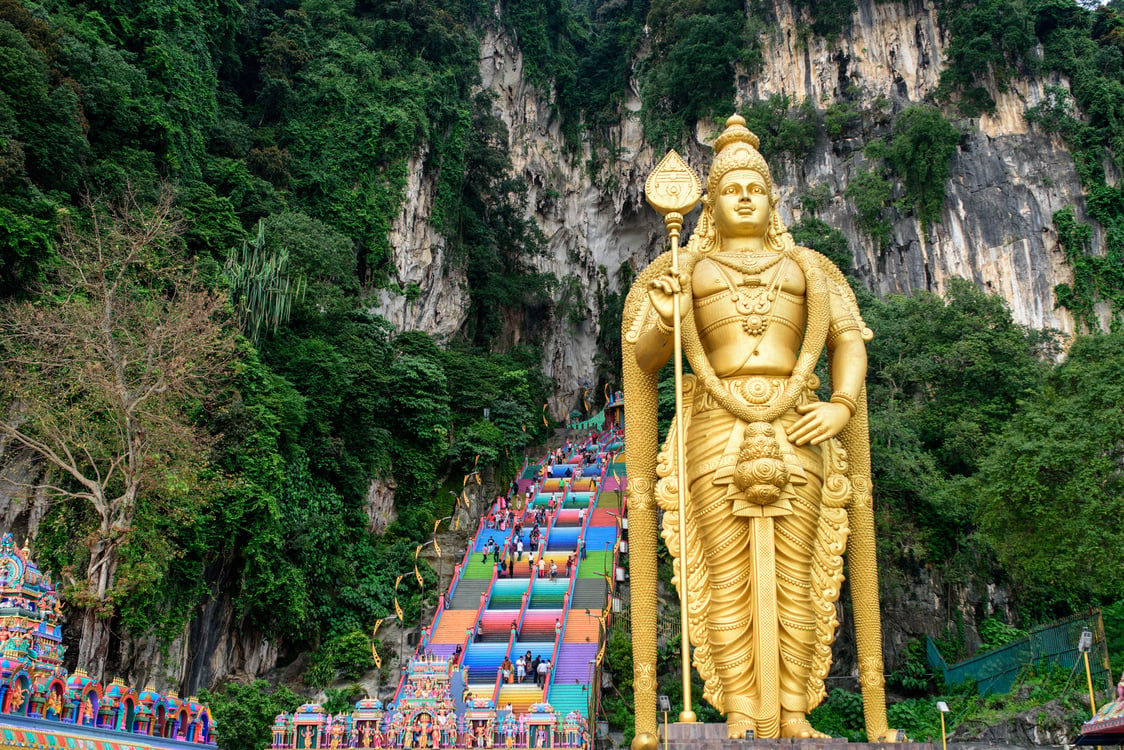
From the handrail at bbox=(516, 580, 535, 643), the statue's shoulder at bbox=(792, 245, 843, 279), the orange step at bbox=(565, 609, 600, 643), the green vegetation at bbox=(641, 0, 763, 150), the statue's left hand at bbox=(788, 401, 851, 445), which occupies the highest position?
the green vegetation at bbox=(641, 0, 763, 150)

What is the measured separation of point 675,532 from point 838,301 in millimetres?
2116

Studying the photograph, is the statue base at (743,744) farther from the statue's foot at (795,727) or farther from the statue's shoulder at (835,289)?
the statue's shoulder at (835,289)

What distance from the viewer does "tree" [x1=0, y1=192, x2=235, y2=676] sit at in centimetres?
936

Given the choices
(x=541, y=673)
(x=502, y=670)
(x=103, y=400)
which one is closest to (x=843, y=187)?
(x=541, y=673)

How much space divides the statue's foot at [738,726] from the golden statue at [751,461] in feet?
0.08

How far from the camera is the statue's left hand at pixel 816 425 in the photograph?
20.9 ft

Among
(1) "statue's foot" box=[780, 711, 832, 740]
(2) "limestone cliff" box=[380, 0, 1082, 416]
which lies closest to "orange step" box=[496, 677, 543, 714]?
(1) "statue's foot" box=[780, 711, 832, 740]

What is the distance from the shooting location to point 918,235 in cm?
2355

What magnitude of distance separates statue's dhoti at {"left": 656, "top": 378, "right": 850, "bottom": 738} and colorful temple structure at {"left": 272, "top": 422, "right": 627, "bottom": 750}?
240 cm

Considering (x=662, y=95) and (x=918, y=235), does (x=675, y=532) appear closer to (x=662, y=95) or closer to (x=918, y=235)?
(x=918, y=235)

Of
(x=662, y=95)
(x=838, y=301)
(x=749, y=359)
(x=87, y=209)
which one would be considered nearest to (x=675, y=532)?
(x=749, y=359)

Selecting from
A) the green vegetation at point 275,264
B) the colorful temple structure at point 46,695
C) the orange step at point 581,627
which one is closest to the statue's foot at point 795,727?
the colorful temple structure at point 46,695

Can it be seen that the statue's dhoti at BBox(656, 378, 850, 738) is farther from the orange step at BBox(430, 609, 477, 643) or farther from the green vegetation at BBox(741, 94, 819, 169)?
the green vegetation at BBox(741, 94, 819, 169)

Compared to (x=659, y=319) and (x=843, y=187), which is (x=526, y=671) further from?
(x=843, y=187)
